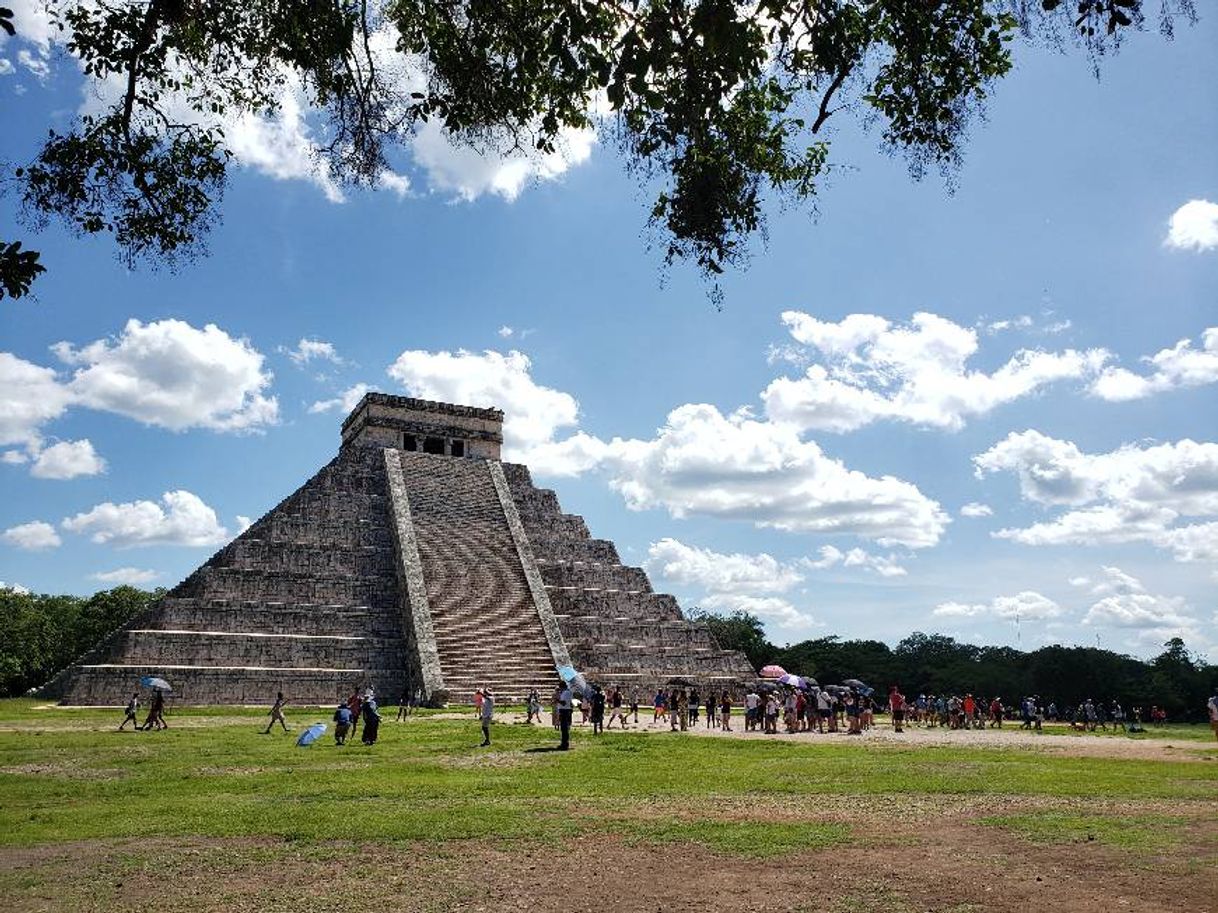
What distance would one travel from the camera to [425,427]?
4353 cm

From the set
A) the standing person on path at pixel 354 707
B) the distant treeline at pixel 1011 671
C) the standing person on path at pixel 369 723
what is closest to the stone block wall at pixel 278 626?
the standing person on path at pixel 354 707

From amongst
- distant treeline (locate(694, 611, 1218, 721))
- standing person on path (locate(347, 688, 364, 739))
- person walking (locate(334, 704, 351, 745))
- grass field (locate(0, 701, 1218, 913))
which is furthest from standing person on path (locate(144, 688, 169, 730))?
distant treeline (locate(694, 611, 1218, 721))

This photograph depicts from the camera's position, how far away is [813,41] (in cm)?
646

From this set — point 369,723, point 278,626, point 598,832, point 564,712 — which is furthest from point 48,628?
point 598,832

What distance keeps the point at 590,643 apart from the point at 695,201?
25.1 metres

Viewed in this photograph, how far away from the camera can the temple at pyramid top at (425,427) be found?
42.5 meters

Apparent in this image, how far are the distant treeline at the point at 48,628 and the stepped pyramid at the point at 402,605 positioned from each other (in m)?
21.4

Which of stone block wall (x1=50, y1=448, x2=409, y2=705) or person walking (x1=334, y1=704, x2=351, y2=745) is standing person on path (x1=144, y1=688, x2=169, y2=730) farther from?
stone block wall (x1=50, y1=448, x2=409, y2=705)

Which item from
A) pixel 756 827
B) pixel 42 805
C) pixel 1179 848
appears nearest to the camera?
pixel 1179 848

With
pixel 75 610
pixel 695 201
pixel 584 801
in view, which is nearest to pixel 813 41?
pixel 695 201

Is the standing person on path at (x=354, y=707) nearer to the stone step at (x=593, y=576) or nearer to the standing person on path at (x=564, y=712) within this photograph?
the standing person on path at (x=564, y=712)

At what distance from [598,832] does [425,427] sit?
1449 inches

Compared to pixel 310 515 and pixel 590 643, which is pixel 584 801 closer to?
pixel 590 643

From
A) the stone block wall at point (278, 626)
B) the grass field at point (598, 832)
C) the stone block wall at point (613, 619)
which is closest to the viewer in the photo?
the grass field at point (598, 832)
